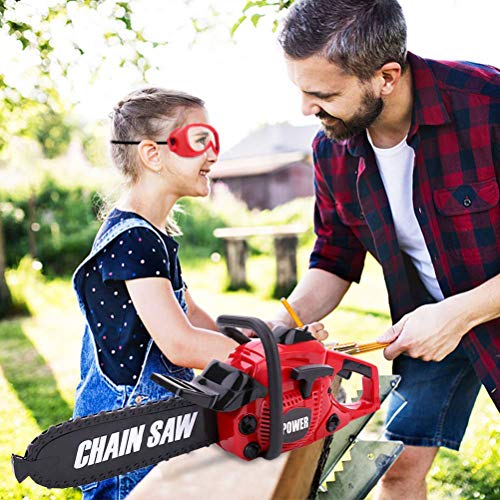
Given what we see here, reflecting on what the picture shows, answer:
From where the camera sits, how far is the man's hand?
7.32 feet

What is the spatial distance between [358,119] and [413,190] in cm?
32

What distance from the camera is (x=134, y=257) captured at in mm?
2158

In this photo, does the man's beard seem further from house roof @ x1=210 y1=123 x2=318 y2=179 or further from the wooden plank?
house roof @ x1=210 y1=123 x2=318 y2=179

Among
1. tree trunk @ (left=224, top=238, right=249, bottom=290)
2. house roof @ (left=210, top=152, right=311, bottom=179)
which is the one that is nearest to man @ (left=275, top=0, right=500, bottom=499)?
tree trunk @ (left=224, top=238, right=249, bottom=290)

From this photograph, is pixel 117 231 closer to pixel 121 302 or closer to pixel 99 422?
pixel 121 302

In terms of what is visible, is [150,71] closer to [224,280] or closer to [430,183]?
[430,183]

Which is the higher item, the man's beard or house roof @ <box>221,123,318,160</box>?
the man's beard

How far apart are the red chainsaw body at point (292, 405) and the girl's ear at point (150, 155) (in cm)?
88

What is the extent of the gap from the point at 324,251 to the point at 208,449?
1.38 metres

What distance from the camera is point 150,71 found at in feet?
11.0

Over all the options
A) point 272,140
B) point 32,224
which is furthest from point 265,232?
point 272,140

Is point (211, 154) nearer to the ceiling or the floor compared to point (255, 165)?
nearer to the ceiling

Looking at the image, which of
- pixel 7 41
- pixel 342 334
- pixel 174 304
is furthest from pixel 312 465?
pixel 342 334

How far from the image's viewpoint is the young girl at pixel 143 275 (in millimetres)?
Answer: 2133
